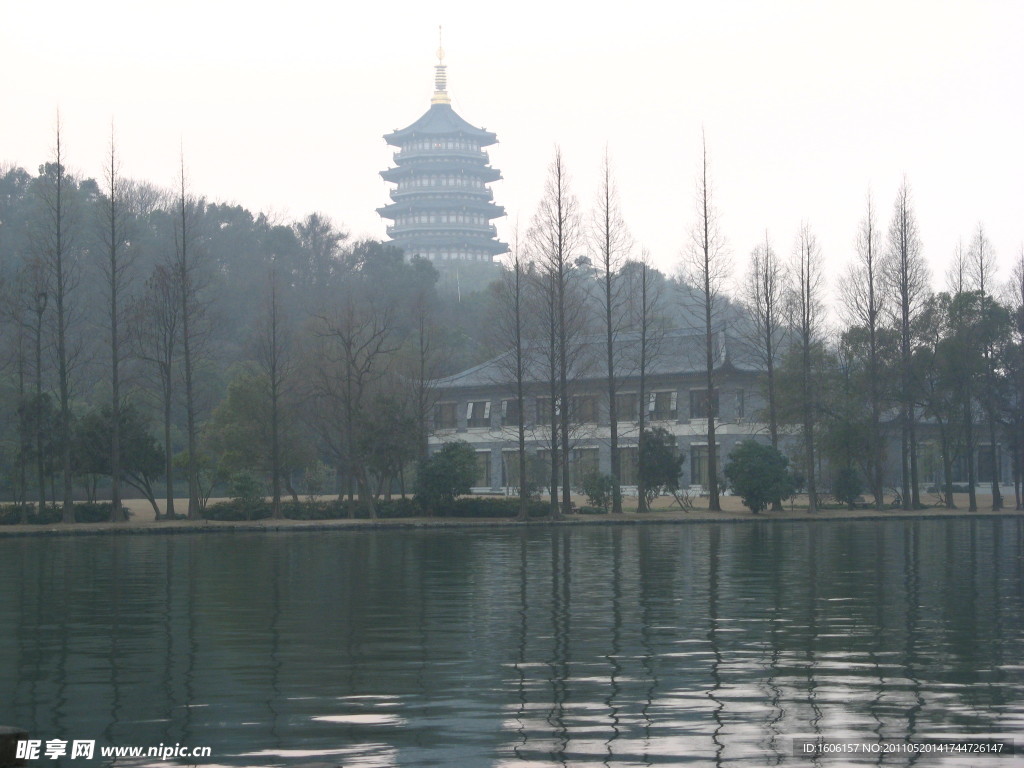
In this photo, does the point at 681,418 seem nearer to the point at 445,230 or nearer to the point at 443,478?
the point at 443,478

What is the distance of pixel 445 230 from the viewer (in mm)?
134500

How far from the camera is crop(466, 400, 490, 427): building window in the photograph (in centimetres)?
6272

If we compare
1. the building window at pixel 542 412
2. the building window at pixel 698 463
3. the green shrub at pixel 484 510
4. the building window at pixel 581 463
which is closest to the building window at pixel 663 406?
the building window at pixel 698 463

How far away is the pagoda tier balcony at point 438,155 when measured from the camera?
437ft

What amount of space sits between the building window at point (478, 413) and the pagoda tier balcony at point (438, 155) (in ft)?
244

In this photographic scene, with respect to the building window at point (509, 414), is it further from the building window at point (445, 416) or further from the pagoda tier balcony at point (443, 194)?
the pagoda tier balcony at point (443, 194)

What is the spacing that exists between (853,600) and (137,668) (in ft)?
26.9

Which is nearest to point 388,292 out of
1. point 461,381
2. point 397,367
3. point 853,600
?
point 461,381

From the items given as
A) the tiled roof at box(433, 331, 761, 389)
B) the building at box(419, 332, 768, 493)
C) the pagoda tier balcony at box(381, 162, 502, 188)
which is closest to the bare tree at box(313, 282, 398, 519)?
the building at box(419, 332, 768, 493)

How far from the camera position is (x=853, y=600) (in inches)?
563

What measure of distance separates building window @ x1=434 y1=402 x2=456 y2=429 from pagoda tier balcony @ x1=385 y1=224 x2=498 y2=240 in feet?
238

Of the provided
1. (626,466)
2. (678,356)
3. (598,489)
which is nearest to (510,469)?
(626,466)

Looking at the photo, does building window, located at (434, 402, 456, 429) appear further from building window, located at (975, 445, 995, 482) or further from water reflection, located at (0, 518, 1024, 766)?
water reflection, located at (0, 518, 1024, 766)

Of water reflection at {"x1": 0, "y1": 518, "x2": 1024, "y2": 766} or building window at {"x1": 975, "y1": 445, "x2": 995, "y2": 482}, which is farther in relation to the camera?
building window at {"x1": 975, "y1": 445, "x2": 995, "y2": 482}
